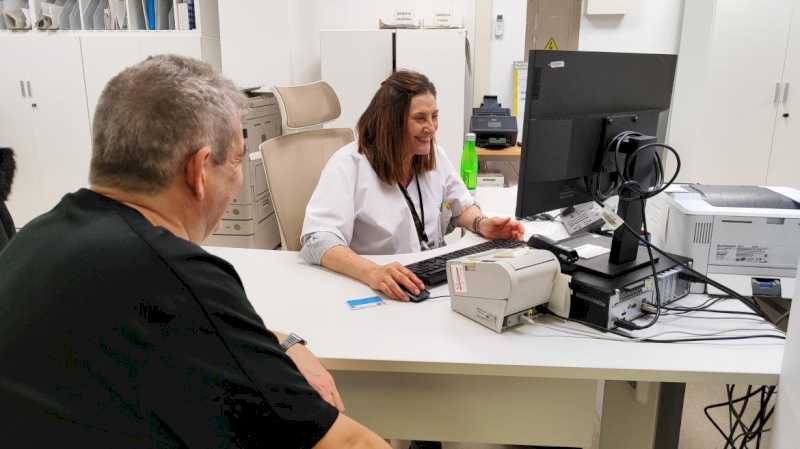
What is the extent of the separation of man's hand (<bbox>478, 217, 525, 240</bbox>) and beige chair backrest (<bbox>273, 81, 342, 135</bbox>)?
812 mm

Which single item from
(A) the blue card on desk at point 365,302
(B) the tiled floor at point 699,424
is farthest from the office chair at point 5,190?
(B) the tiled floor at point 699,424

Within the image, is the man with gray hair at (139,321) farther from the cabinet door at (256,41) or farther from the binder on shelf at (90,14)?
the binder on shelf at (90,14)

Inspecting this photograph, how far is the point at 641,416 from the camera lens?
1.47 m

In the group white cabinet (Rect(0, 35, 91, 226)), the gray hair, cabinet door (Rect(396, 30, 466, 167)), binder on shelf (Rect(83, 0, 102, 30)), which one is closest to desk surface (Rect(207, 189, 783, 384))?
the gray hair

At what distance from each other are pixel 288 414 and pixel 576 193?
0.96 m

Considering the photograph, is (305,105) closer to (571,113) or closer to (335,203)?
(335,203)

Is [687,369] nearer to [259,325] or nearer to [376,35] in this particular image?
[259,325]

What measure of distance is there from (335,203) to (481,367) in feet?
2.57

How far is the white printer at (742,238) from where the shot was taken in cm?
145

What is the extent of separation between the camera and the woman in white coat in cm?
176

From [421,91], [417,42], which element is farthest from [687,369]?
[417,42]

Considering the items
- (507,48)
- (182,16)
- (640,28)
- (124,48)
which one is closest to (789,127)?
(640,28)

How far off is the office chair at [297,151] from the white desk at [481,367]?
60 cm

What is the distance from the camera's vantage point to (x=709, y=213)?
4.78 feet
